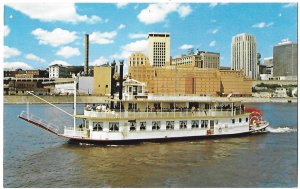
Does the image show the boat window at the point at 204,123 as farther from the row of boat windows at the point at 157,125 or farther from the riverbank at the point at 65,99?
the riverbank at the point at 65,99

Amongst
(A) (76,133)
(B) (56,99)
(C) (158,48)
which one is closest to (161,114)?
(A) (76,133)

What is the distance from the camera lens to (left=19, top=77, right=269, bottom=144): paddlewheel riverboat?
20.7m

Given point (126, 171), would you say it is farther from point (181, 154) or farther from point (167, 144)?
point (167, 144)

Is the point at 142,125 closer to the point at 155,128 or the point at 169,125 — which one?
the point at 155,128

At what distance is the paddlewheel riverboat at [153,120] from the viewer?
814 inches

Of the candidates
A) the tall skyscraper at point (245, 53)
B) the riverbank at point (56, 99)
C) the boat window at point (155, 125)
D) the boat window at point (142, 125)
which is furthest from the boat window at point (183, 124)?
the tall skyscraper at point (245, 53)

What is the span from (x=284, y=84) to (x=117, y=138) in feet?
322

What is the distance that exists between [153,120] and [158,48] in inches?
3260

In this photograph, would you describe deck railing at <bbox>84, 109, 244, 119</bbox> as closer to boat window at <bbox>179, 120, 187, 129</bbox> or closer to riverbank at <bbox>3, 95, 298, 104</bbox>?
boat window at <bbox>179, 120, 187, 129</bbox>

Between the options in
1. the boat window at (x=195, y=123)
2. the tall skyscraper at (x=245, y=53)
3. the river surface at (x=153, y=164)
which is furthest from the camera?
the tall skyscraper at (x=245, y=53)

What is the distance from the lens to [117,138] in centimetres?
2081

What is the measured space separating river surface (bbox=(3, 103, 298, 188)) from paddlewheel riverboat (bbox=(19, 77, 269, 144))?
24.3 inches

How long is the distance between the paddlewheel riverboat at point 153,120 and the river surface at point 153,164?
24.3 inches

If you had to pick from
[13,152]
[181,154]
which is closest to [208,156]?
[181,154]
